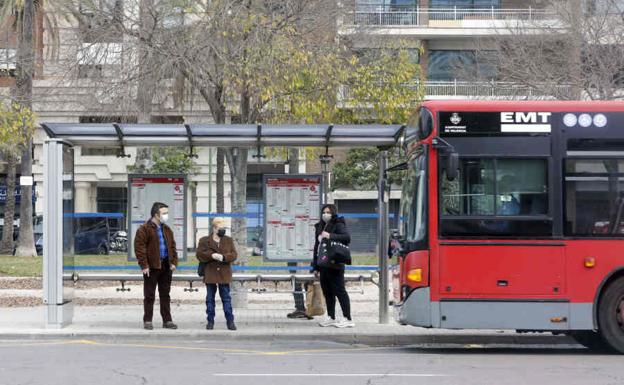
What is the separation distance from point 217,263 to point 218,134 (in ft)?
6.55

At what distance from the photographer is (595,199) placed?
12125 millimetres

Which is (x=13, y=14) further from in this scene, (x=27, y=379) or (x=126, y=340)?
(x=27, y=379)

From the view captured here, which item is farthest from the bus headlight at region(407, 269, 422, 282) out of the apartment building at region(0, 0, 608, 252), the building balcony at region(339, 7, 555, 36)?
the building balcony at region(339, 7, 555, 36)

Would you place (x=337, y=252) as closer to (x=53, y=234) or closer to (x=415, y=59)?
(x=53, y=234)

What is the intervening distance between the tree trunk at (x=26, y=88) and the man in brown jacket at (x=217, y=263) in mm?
12096

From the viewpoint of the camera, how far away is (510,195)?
39.8 feet

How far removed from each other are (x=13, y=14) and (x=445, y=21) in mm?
19160

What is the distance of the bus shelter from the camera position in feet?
45.8

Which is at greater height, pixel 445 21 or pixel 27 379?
pixel 445 21

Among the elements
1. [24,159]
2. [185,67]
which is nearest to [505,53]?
[185,67]

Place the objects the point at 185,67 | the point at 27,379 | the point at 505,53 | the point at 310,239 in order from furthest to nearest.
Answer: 1. the point at 505,53
2. the point at 185,67
3. the point at 310,239
4. the point at 27,379

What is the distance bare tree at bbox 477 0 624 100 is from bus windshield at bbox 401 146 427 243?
14.2 metres

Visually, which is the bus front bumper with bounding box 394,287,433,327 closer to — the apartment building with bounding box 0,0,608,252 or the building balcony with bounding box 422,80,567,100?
the building balcony with bounding box 422,80,567,100

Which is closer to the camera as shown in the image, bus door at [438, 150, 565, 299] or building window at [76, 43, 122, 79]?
bus door at [438, 150, 565, 299]
